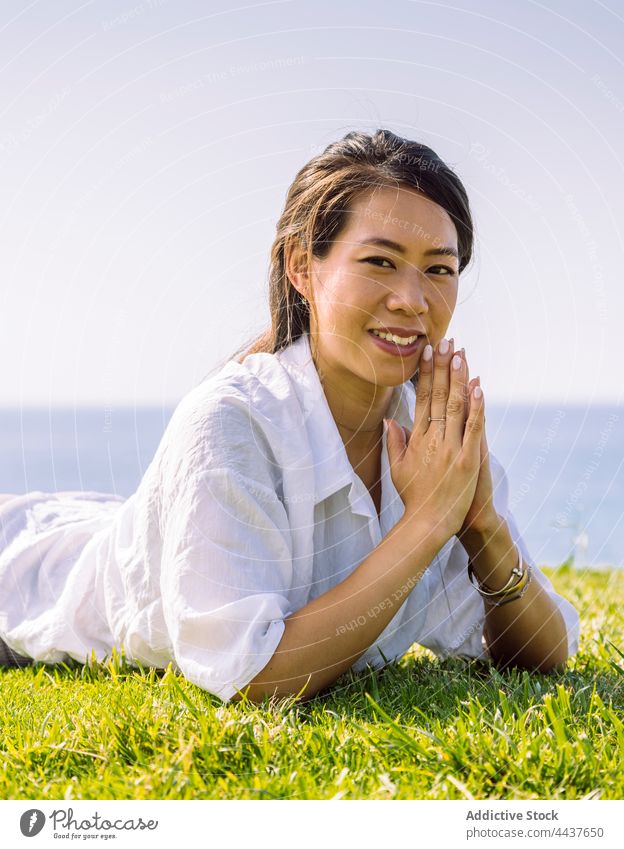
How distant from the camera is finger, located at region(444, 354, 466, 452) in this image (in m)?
3.29

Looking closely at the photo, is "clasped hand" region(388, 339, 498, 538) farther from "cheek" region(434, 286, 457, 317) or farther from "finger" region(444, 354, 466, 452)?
"cheek" region(434, 286, 457, 317)

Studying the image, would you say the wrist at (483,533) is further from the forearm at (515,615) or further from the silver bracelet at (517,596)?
the silver bracelet at (517,596)

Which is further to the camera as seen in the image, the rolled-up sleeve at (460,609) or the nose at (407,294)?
the rolled-up sleeve at (460,609)

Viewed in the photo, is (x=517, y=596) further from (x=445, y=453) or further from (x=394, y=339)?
(x=394, y=339)

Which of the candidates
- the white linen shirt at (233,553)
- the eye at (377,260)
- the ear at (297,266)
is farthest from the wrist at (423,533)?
the ear at (297,266)

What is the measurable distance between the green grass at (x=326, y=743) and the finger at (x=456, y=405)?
82 centimetres

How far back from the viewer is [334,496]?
3.45 metres

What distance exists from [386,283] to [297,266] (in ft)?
1.49

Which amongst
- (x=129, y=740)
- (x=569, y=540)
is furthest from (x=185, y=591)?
(x=569, y=540)

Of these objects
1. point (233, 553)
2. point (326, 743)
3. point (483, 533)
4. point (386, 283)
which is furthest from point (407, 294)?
point (326, 743)

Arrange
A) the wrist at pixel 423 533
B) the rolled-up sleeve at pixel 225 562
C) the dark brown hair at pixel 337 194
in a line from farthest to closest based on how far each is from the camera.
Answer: the dark brown hair at pixel 337 194 → the wrist at pixel 423 533 → the rolled-up sleeve at pixel 225 562

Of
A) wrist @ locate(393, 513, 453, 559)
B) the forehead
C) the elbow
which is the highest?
the forehead

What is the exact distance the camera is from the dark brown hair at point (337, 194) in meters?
3.40
